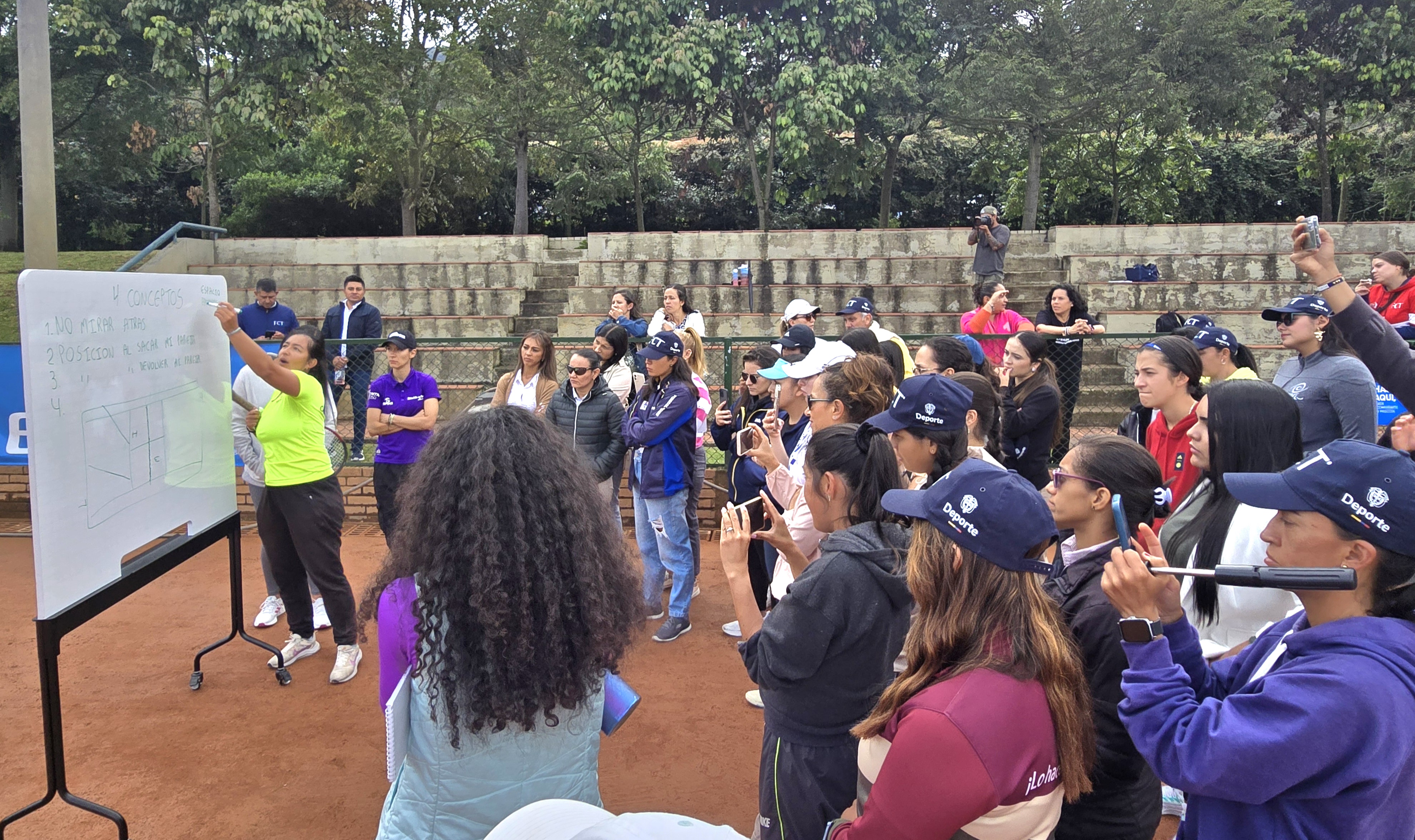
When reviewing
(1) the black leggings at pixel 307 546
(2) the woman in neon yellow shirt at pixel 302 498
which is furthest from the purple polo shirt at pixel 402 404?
(1) the black leggings at pixel 307 546

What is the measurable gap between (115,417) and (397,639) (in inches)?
83.4

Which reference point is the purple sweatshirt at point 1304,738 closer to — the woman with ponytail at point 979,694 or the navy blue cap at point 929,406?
the woman with ponytail at point 979,694

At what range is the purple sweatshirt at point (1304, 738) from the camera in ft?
4.88

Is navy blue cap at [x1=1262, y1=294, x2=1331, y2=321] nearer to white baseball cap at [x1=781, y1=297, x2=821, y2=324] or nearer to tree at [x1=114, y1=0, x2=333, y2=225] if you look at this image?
white baseball cap at [x1=781, y1=297, x2=821, y2=324]

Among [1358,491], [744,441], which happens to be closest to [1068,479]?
[1358,491]

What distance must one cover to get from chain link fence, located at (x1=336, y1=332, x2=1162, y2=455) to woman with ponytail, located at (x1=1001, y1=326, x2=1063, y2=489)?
1.81m

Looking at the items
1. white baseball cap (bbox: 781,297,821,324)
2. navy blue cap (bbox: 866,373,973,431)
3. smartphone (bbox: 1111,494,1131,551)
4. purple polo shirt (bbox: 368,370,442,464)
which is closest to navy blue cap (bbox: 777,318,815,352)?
white baseball cap (bbox: 781,297,821,324)

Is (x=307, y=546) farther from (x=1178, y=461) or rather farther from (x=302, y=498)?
(x=1178, y=461)

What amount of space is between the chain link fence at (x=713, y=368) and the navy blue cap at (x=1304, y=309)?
246 cm

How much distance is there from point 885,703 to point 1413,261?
15942 millimetres

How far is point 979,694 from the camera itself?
1.73 m

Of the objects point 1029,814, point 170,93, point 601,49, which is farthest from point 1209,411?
point 170,93

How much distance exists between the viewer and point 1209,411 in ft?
9.77

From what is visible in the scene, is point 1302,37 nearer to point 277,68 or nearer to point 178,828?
point 277,68
